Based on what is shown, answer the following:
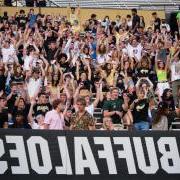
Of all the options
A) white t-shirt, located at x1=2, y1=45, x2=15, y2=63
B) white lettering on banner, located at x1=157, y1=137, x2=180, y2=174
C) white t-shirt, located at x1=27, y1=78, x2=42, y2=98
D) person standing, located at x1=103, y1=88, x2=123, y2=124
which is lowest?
white lettering on banner, located at x1=157, y1=137, x2=180, y2=174

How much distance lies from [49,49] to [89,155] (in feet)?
26.6

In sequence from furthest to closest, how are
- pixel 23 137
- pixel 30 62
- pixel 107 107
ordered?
pixel 30 62 < pixel 107 107 < pixel 23 137

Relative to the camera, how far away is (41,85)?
56.0 ft

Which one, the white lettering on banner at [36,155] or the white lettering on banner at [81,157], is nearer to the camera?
the white lettering on banner at [36,155]

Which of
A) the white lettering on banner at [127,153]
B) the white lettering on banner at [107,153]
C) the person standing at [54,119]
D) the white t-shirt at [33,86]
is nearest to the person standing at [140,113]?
the person standing at [54,119]

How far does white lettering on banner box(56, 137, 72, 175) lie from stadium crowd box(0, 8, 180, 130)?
40.8 inches

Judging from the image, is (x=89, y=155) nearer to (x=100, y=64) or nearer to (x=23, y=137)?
(x=23, y=137)

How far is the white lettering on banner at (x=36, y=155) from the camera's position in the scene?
1179cm

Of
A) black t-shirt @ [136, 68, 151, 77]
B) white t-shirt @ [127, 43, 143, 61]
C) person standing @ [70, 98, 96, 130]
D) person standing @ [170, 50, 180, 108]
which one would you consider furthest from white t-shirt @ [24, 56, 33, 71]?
person standing @ [70, 98, 96, 130]

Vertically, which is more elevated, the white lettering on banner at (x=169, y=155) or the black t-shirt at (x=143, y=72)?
the black t-shirt at (x=143, y=72)

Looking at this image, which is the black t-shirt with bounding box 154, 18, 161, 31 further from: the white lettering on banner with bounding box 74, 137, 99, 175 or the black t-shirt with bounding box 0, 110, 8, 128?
the white lettering on banner with bounding box 74, 137, 99, 175

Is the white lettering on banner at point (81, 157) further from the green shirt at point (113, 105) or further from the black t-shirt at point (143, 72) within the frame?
the black t-shirt at point (143, 72)

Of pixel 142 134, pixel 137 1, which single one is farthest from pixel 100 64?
pixel 137 1

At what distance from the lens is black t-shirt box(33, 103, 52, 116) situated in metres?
14.9
